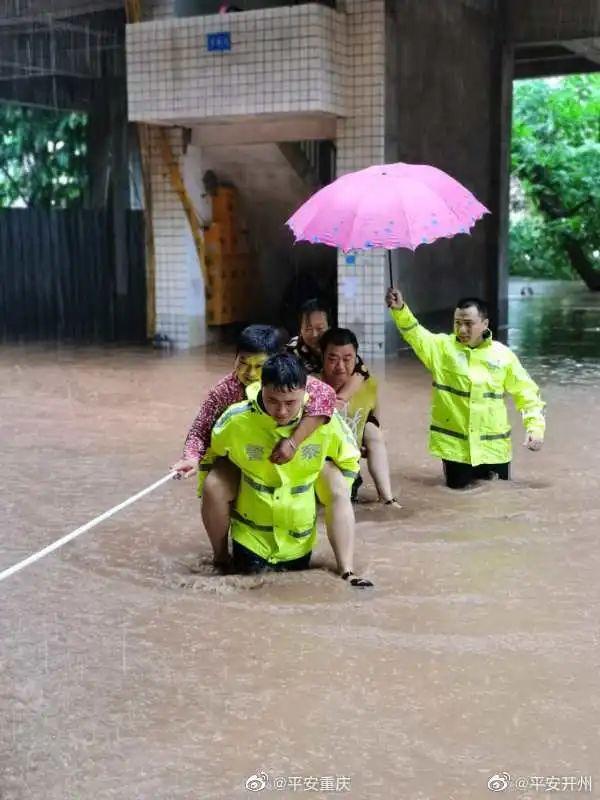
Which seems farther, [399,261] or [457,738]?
[399,261]

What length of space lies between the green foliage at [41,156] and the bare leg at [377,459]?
1290 cm

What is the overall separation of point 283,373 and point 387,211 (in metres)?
1.58

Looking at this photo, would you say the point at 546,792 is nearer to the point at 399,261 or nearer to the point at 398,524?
the point at 398,524

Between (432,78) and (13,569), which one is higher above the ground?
(432,78)

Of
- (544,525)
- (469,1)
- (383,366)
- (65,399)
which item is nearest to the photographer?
(544,525)

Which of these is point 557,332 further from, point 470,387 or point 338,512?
point 338,512

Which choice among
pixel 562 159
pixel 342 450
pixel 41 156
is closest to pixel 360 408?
pixel 342 450

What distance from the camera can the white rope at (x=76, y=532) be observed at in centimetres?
508

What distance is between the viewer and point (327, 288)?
15930 mm

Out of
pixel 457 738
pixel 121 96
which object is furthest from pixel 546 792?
pixel 121 96

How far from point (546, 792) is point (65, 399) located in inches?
306

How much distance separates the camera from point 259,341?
4859 millimetres

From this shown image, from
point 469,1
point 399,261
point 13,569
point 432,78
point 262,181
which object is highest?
point 469,1

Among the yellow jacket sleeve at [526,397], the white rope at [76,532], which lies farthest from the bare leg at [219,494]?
the yellow jacket sleeve at [526,397]
